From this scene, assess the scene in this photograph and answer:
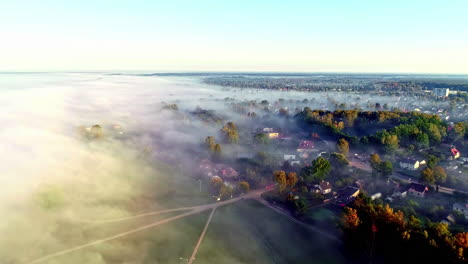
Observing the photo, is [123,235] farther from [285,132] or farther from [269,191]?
[285,132]

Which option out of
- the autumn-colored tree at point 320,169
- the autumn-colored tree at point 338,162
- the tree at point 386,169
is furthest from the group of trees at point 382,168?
the autumn-colored tree at point 320,169

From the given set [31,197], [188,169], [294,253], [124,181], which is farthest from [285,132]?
[31,197]

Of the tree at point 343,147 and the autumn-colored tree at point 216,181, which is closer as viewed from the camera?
the autumn-colored tree at point 216,181

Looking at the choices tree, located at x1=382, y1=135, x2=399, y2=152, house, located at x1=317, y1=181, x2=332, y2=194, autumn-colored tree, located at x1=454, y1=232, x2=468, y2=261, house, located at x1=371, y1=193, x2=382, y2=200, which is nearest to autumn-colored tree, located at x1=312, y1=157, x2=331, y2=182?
house, located at x1=317, y1=181, x2=332, y2=194

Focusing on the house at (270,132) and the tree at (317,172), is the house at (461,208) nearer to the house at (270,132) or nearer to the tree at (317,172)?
the tree at (317,172)

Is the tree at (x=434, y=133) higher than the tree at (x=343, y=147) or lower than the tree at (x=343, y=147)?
higher

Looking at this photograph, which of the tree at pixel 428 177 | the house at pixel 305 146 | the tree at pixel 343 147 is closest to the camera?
the tree at pixel 428 177

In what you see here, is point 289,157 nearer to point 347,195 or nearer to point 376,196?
point 347,195
